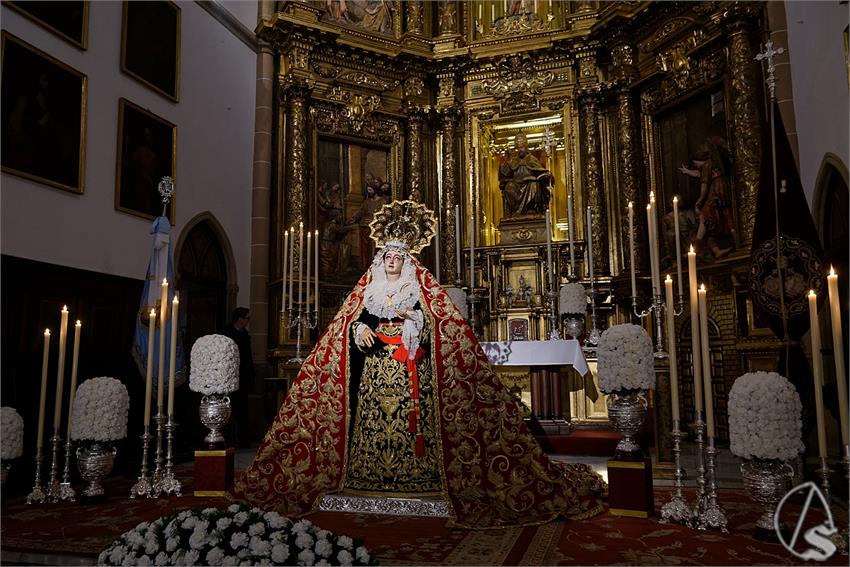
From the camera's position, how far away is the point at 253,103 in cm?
1030

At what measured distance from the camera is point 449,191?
1095 centimetres

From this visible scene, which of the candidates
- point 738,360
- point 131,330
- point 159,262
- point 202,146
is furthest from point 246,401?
point 738,360

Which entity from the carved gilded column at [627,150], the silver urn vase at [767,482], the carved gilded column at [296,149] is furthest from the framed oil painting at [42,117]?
the carved gilded column at [627,150]

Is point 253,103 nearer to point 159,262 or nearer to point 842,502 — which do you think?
point 159,262

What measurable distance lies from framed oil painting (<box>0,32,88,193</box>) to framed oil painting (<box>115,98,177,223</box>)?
62cm

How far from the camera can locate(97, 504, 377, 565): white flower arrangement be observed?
8.49 ft

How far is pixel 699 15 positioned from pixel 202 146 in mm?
7254

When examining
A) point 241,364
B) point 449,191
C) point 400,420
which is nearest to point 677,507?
point 400,420

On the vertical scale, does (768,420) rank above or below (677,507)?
above

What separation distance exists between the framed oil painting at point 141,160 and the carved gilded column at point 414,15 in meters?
4.90

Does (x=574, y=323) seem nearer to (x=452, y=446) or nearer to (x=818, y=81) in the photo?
(x=452, y=446)

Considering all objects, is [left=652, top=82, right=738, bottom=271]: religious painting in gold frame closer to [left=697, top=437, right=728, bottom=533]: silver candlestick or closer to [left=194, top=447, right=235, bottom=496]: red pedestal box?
[left=697, top=437, right=728, bottom=533]: silver candlestick

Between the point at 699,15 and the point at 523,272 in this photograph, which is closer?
the point at 699,15

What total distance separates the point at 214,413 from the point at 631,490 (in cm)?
325
